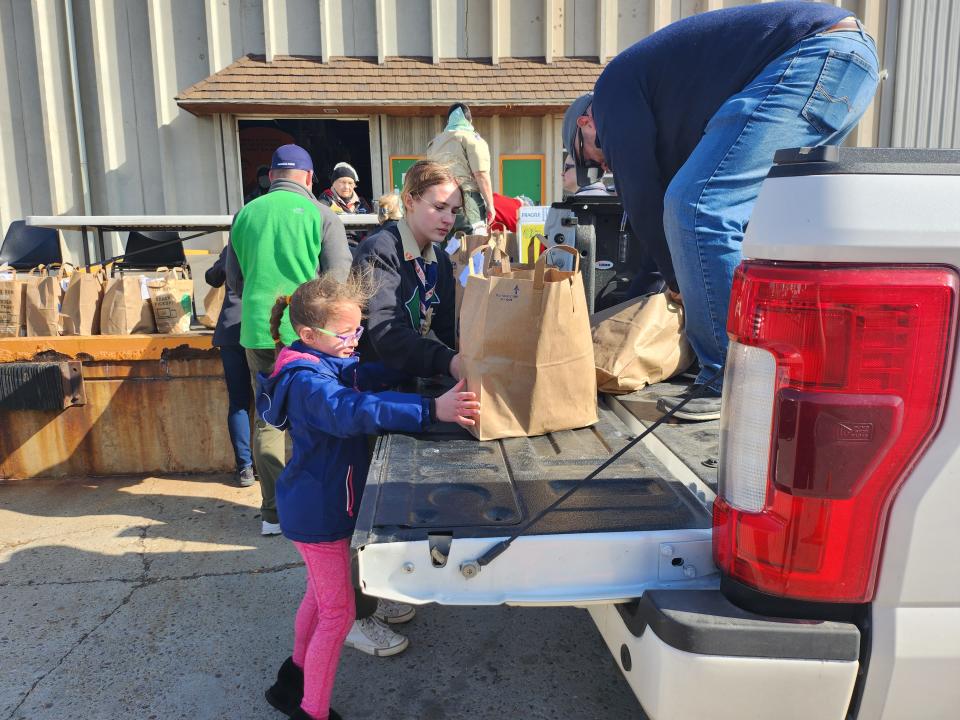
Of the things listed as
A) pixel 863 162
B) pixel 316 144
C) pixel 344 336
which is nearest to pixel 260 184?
pixel 316 144

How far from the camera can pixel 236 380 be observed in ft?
13.9

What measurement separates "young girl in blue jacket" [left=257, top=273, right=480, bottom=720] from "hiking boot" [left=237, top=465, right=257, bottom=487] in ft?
7.89

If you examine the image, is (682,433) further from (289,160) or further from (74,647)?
(289,160)

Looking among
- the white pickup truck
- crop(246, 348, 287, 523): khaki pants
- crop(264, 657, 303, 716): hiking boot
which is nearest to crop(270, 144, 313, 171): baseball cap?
crop(246, 348, 287, 523): khaki pants

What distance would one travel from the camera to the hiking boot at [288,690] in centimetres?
236

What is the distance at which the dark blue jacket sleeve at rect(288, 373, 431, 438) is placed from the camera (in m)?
1.99

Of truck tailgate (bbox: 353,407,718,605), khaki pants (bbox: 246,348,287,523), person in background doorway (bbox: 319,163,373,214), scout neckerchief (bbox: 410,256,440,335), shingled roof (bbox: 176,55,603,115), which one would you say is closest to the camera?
truck tailgate (bbox: 353,407,718,605)

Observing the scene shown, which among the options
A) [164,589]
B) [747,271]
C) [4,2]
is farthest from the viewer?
[4,2]

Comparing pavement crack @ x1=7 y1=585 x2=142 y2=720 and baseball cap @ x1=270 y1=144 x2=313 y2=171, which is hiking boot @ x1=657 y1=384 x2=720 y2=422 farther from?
baseball cap @ x1=270 y1=144 x2=313 y2=171

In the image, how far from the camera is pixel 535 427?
6.93 feet

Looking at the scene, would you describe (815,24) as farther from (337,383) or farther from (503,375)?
(337,383)

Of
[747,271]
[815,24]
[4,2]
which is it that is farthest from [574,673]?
[4,2]

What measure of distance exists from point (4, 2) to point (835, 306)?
11.2 meters

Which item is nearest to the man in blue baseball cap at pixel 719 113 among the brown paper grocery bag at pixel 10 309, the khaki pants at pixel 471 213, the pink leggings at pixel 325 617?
the pink leggings at pixel 325 617
